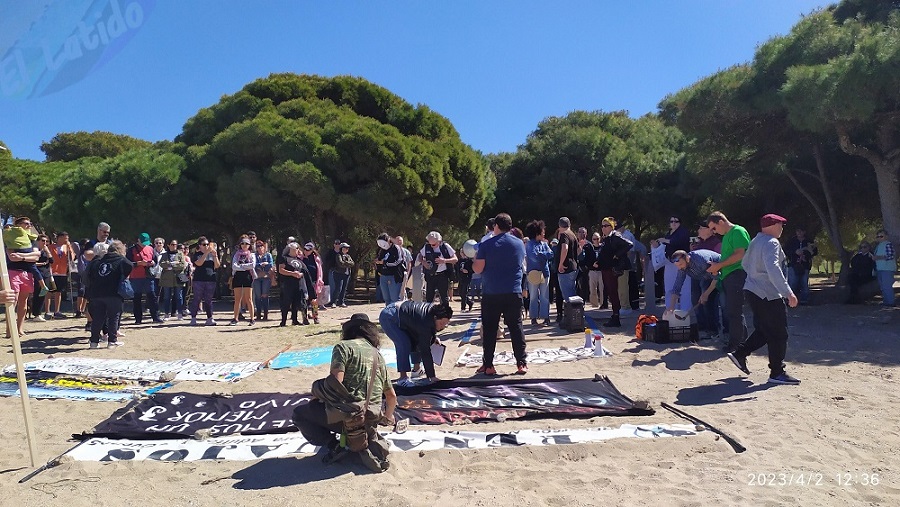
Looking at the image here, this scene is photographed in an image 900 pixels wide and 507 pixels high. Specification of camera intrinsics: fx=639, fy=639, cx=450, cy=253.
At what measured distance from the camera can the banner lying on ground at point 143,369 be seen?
25.6 feet

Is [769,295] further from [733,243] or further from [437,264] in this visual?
[437,264]

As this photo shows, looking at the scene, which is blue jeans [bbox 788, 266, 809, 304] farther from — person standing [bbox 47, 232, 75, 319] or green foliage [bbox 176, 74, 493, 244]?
person standing [bbox 47, 232, 75, 319]

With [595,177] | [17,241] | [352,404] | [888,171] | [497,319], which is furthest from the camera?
[595,177]

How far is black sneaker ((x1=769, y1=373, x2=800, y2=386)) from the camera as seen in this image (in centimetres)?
659

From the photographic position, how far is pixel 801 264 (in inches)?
542

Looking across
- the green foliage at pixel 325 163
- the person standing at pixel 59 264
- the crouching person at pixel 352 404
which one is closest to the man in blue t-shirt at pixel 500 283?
the crouching person at pixel 352 404

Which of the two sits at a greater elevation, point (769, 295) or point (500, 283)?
point (500, 283)

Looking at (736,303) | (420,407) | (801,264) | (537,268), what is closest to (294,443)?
(420,407)

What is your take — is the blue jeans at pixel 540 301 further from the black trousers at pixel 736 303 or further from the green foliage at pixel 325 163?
the green foliage at pixel 325 163

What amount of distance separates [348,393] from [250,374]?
3.94m

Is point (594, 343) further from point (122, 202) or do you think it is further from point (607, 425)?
point (122, 202)

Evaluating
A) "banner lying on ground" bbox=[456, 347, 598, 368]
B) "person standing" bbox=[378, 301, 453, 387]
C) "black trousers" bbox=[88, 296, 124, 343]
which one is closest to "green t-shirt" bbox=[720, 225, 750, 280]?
"banner lying on ground" bbox=[456, 347, 598, 368]

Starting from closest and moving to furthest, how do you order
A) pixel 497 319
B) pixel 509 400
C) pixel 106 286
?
pixel 509 400 < pixel 497 319 < pixel 106 286

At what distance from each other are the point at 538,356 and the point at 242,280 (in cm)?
688
